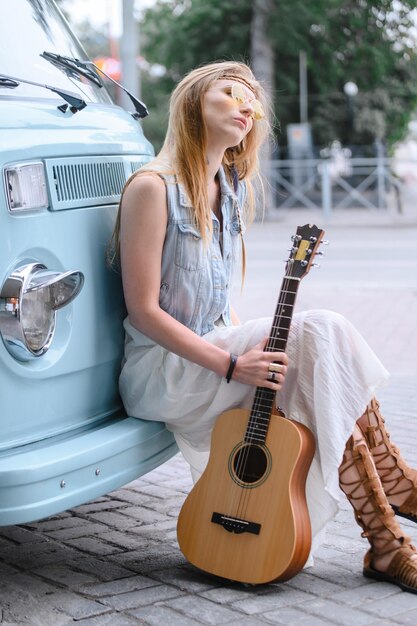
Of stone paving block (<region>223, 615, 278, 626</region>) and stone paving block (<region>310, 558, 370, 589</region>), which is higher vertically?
stone paving block (<region>310, 558, 370, 589</region>)

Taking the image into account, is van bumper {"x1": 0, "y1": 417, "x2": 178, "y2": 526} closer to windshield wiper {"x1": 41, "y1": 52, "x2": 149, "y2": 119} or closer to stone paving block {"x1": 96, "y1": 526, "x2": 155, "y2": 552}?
stone paving block {"x1": 96, "y1": 526, "x2": 155, "y2": 552}

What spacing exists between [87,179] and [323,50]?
2184 centimetres

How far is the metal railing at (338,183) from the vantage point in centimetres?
2216

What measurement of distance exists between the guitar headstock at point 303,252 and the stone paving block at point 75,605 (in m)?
1.13

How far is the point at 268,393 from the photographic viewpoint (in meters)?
3.07

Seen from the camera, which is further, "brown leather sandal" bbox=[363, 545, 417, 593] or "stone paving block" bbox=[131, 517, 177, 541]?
"stone paving block" bbox=[131, 517, 177, 541]

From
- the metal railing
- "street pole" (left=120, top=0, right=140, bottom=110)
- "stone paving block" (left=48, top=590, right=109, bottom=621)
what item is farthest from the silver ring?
the metal railing

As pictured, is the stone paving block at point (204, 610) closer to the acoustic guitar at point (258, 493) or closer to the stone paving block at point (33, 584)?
the acoustic guitar at point (258, 493)

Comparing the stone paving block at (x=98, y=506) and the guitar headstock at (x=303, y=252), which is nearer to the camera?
the guitar headstock at (x=303, y=252)

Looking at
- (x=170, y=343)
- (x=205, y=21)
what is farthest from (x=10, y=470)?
(x=205, y=21)

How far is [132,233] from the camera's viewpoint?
311cm

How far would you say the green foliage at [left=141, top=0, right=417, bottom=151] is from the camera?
2264cm

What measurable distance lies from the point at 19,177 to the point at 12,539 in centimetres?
143

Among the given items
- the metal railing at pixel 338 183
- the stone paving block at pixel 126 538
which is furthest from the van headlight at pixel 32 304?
the metal railing at pixel 338 183
